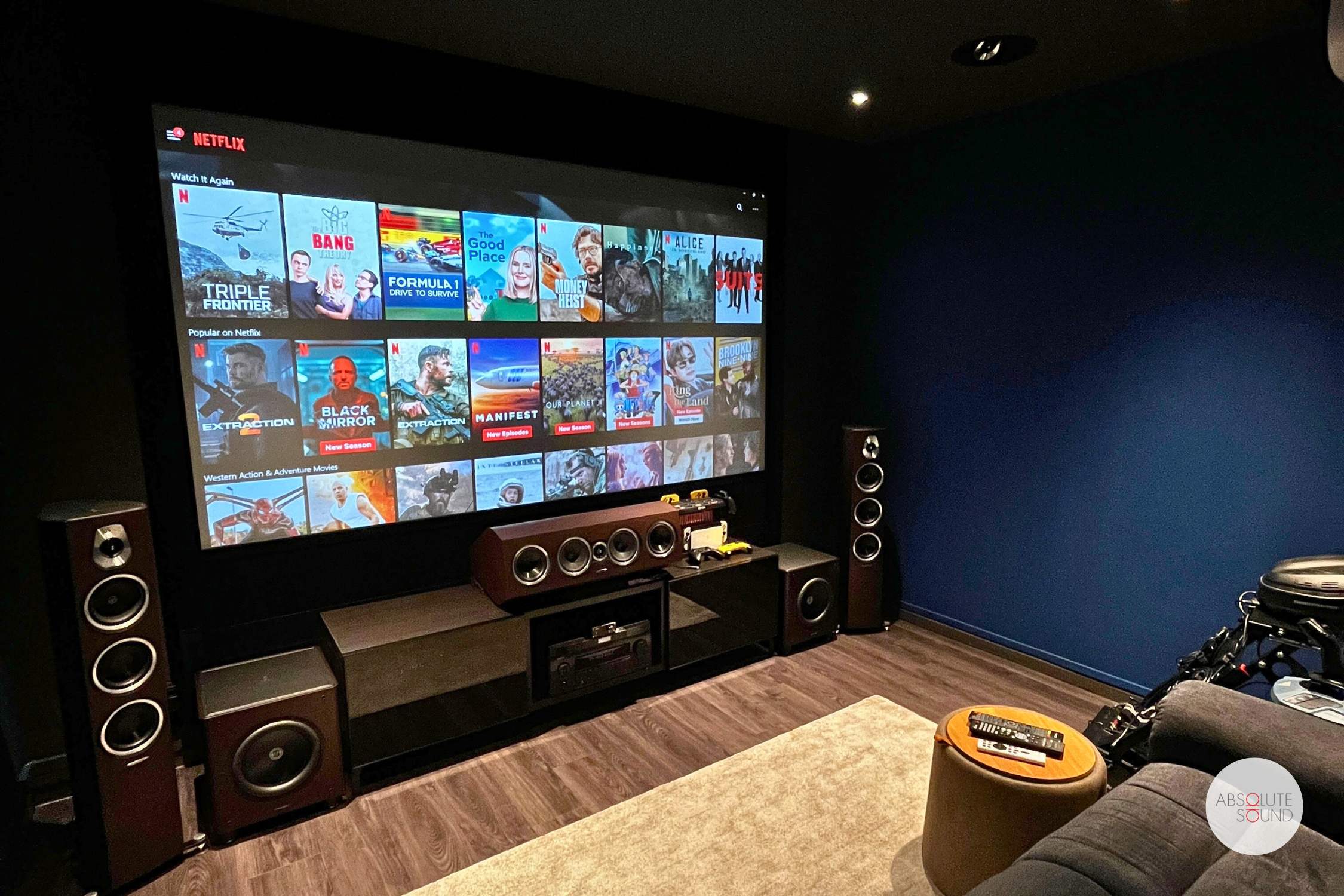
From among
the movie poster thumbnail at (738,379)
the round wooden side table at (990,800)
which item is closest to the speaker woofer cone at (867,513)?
the movie poster thumbnail at (738,379)

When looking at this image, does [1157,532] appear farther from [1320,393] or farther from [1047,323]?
[1047,323]

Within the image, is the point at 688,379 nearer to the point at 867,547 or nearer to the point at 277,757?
the point at 867,547

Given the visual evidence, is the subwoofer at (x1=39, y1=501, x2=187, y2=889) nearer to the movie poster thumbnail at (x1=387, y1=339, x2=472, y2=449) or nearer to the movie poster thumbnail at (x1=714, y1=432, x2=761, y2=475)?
the movie poster thumbnail at (x1=387, y1=339, x2=472, y2=449)

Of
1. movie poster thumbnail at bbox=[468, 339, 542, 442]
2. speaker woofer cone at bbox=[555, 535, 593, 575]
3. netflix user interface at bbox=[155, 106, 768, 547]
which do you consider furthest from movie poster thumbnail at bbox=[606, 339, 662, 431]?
speaker woofer cone at bbox=[555, 535, 593, 575]

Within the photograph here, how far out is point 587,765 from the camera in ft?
8.63

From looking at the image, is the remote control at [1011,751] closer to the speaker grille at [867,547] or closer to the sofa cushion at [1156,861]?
the sofa cushion at [1156,861]

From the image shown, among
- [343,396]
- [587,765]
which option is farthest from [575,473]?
[587,765]

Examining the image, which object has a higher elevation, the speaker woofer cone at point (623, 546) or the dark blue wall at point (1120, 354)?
the dark blue wall at point (1120, 354)

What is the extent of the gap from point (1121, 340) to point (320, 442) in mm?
3219

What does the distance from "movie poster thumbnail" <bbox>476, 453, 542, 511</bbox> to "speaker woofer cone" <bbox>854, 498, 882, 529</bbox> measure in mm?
1671

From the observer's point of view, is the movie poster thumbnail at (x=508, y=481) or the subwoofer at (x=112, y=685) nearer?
the subwoofer at (x=112, y=685)

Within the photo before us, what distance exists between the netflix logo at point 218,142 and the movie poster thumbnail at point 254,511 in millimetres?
1113

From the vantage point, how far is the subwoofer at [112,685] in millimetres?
1902

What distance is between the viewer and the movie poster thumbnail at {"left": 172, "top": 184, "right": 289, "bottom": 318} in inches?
91.0
